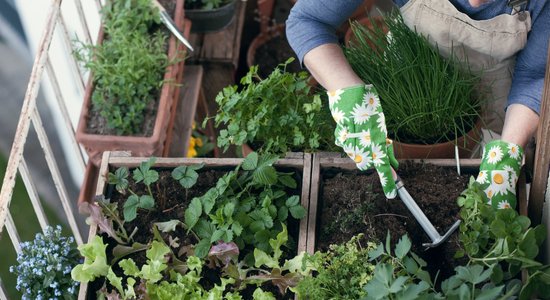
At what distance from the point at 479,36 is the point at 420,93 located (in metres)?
0.20

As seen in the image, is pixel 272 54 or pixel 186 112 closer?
pixel 186 112

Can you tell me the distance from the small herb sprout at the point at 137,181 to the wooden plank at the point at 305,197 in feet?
1.07

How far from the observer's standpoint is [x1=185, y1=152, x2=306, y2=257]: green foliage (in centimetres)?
157

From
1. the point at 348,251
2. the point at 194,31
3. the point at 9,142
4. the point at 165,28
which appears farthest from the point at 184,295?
the point at 9,142

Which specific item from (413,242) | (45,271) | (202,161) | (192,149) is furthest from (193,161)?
(192,149)

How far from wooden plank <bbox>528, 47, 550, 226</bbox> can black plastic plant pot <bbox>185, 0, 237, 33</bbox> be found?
1.48 m

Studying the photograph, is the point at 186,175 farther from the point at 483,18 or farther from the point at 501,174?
the point at 483,18

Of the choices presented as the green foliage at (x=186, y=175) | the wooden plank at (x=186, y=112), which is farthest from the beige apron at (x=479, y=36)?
the wooden plank at (x=186, y=112)

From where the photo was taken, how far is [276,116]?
182 cm

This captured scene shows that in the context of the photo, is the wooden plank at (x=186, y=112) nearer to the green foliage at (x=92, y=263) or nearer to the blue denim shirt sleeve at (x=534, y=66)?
the green foliage at (x=92, y=263)

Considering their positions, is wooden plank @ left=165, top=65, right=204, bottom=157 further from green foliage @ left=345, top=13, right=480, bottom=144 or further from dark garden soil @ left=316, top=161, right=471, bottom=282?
dark garden soil @ left=316, top=161, right=471, bottom=282

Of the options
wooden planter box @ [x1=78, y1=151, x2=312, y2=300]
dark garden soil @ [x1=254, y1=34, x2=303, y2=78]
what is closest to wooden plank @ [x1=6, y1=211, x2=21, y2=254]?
wooden planter box @ [x1=78, y1=151, x2=312, y2=300]

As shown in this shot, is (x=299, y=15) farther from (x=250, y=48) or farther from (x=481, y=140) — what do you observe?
(x=250, y=48)

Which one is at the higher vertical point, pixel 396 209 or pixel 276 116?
pixel 276 116
